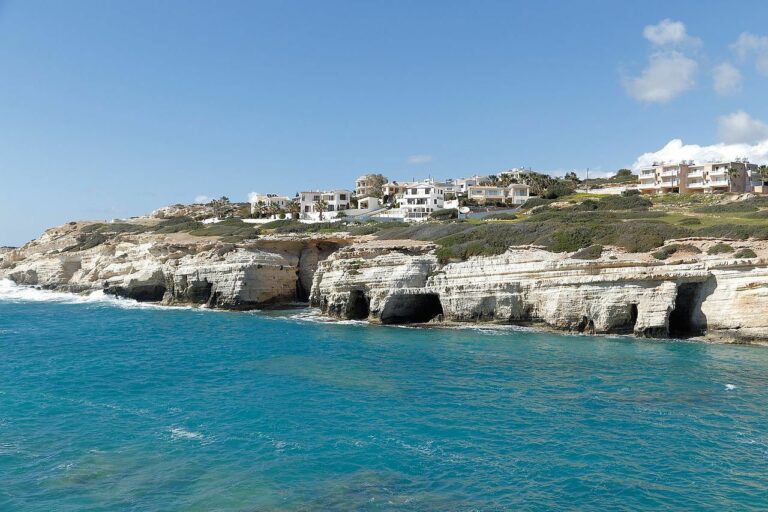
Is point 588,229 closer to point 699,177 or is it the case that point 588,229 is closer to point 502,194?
point 502,194

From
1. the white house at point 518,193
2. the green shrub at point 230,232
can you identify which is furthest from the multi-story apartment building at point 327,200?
the white house at point 518,193

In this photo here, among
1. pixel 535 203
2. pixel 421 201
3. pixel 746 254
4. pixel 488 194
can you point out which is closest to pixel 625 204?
pixel 535 203

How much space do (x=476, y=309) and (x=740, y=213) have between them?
27.2m

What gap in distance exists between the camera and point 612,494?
1351 centimetres

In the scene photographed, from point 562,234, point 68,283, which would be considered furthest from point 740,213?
point 68,283

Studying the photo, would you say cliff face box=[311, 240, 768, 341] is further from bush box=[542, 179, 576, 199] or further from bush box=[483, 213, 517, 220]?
bush box=[542, 179, 576, 199]

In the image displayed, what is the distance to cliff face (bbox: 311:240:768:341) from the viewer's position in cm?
3048

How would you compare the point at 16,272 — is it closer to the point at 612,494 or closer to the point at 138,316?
the point at 138,316

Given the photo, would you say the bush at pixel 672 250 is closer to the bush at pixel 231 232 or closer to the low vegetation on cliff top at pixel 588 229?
the low vegetation on cliff top at pixel 588 229

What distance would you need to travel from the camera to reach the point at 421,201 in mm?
85688

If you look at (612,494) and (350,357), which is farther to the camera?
(350,357)

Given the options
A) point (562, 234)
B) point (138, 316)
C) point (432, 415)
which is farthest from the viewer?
point (138, 316)

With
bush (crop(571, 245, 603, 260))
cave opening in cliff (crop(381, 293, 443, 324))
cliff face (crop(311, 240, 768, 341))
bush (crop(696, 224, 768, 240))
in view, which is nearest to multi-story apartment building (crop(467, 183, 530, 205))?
cliff face (crop(311, 240, 768, 341))

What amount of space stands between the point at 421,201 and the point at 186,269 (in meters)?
43.7
